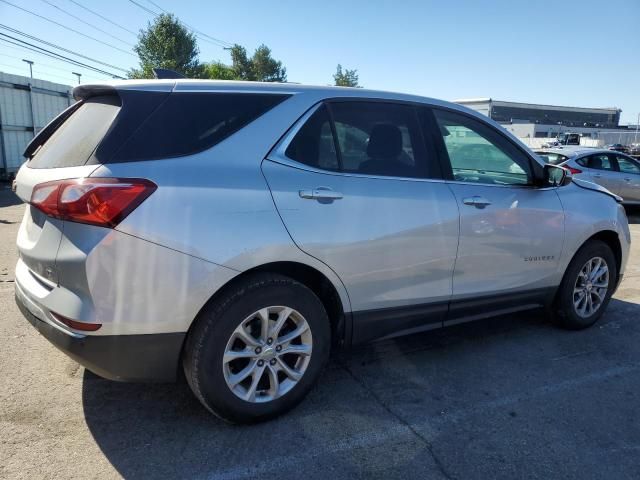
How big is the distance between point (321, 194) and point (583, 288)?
280 cm

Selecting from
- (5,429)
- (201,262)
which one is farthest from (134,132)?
(5,429)

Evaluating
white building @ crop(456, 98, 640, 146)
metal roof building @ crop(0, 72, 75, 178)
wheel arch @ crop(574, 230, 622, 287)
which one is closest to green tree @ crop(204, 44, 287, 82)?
white building @ crop(456, 98, 640, 146)

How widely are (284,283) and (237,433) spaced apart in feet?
2.76

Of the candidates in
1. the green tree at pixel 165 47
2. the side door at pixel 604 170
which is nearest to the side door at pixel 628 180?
the side door at pixel 604 170

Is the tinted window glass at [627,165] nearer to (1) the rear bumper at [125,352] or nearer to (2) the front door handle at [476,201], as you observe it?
(2) the front door handle at [476,201]

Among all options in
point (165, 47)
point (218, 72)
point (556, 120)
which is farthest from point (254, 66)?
point (556, 120)

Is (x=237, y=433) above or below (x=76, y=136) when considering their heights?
below

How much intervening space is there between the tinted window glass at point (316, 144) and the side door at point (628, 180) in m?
11.2

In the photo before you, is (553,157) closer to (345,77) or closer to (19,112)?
(19,112)

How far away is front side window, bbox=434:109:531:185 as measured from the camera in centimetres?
348

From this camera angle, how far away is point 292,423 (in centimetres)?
281

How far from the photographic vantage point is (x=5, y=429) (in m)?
2.64

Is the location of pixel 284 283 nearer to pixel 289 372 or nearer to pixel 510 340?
pixel 289 372

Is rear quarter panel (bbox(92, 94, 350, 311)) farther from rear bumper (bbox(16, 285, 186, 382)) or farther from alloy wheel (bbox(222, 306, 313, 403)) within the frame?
rear bumper (bbox(16, 285, 186, 382))
